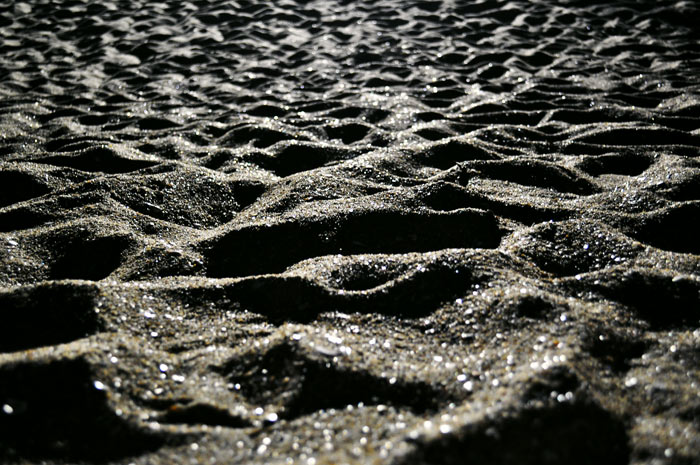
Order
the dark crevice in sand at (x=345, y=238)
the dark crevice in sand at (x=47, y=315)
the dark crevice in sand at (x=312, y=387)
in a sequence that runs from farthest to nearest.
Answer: the dark crevice in sand at (x=345, y=238), the dark crevice in sand at (x=47, y=315), the dark crevice in sand at (x=312, y=387)

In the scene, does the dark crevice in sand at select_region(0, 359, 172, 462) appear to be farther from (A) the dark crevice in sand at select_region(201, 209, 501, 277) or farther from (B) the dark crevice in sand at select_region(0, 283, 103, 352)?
(A) the dark crevice in sand at select_region(201, 209, 501, 277)

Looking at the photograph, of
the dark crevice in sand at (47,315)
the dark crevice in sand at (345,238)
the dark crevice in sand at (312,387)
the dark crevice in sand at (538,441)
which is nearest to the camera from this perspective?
the dark crevice in sand at (538,441)

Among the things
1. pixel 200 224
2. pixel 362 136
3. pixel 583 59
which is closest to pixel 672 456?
pixel 200 224

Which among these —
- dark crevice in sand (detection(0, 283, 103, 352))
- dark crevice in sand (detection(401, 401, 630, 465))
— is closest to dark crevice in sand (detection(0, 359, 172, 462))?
dark crevice in sand (detection(0, 283, 103, 352))

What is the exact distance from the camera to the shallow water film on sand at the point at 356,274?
3.05 ft

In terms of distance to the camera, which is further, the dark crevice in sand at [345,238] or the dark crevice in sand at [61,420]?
the dark crevice in sand at [345,238]

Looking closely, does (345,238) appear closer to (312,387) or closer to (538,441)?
(312,387)

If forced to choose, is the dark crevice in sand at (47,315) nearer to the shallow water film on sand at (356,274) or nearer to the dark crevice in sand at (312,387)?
the shallow water film on sand at (356,274)

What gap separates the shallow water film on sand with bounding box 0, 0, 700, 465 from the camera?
931mm

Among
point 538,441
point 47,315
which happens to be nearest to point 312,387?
point 538,441

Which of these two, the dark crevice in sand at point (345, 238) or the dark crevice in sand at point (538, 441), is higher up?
the dark crevice in sand at point (538, 441)

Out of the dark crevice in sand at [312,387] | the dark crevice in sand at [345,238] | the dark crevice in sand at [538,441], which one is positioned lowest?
the dark crevice in sand at [345,238]

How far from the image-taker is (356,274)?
147 cm

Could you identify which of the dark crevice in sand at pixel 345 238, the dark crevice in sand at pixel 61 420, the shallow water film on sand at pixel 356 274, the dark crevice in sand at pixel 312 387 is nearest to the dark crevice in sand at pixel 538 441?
the shallow water film on sand at pixel 356 274
